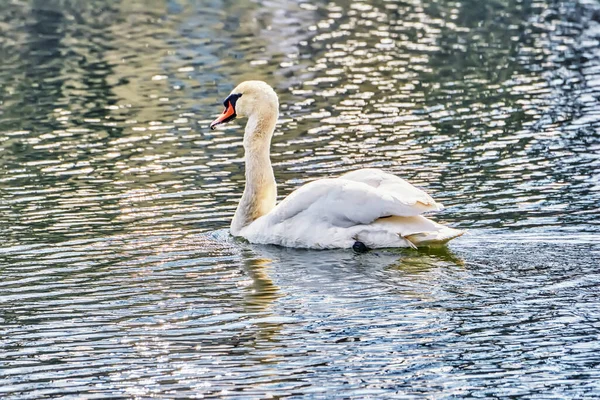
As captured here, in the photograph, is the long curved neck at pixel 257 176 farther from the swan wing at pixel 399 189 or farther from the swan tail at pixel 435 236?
the swan tail at pixel 435 236

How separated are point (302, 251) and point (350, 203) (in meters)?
0.88

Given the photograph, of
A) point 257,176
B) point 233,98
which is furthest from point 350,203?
point 233,98

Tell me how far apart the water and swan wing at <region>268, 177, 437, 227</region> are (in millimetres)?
455

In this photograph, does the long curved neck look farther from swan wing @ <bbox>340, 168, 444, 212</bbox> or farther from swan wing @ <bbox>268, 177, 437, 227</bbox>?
swan wing @ <bbox>340, 168, 444, 212</bbox>

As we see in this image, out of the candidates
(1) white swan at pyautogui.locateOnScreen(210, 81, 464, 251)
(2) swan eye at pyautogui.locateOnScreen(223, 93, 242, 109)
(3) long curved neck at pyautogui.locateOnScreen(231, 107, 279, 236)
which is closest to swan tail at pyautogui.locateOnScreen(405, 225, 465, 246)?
(1) white swan at pyautogui.locateOnScreen(210, 81, 464, 251)

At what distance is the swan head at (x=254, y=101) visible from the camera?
16469 mm

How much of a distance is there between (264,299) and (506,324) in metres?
2.65

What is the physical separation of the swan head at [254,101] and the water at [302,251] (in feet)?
A: 4.85

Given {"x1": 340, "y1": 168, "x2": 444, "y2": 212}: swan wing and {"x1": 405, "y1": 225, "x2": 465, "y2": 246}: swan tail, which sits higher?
{"x1": 340, "y1": 168, "x2": 444, "y2": 212}: swan wing

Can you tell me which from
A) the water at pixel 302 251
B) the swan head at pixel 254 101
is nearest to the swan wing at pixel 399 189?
the water at pixel 302 251

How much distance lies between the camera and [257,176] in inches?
640

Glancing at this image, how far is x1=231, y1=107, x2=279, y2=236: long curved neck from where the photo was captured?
16.0m

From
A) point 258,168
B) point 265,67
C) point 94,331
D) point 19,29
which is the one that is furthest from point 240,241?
point 19,29

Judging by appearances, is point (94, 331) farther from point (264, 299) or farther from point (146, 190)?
point (146, 190)
